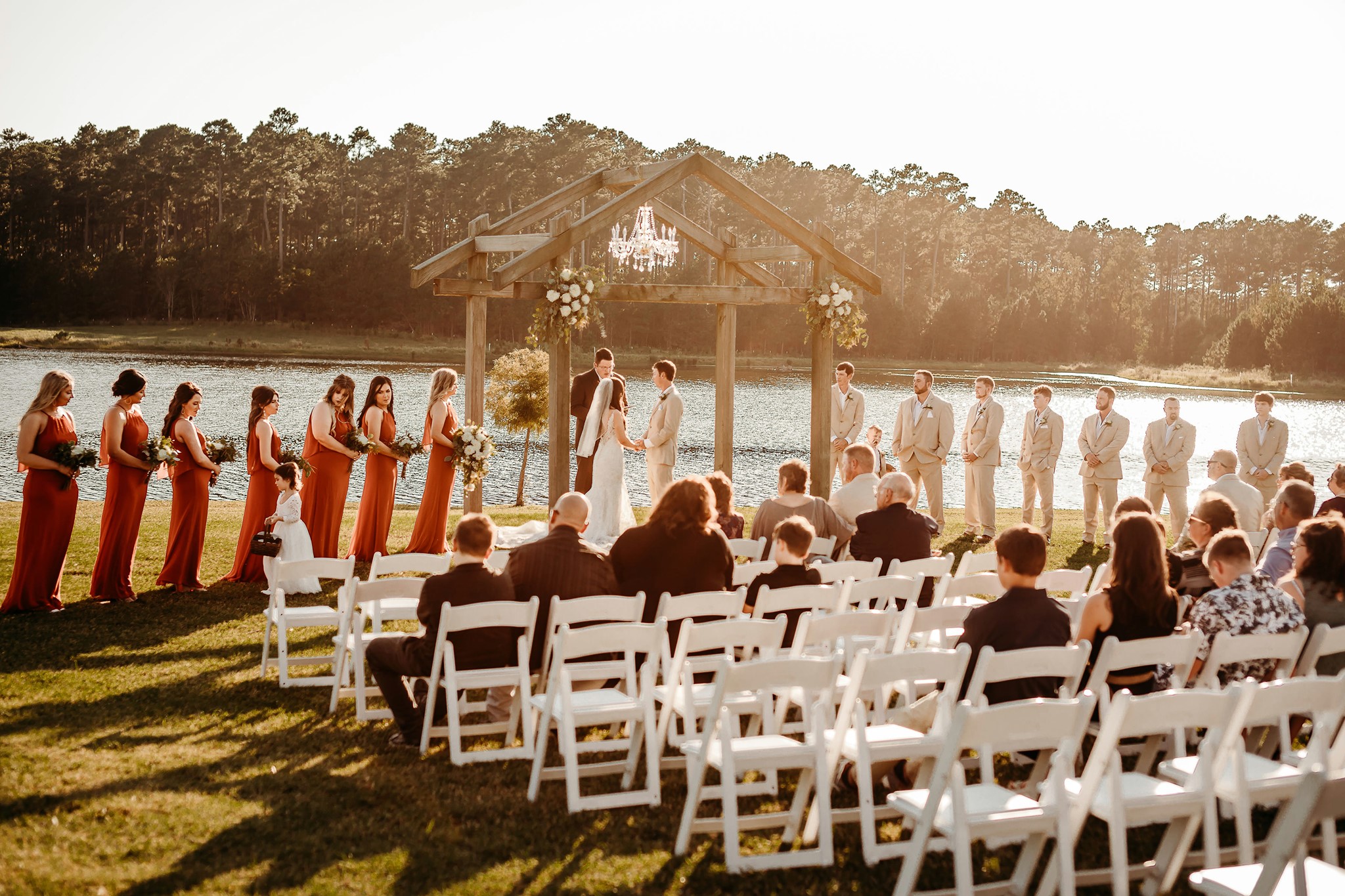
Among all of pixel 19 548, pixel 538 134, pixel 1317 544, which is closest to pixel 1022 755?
pixel 1317 544

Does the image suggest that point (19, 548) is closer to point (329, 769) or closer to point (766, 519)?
point (329, 769)

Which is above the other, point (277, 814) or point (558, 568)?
point (558, 568)

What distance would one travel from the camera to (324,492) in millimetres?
9883

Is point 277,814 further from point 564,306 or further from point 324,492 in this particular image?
point 564,306

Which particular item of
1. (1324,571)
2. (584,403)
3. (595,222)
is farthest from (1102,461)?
(1324,571)

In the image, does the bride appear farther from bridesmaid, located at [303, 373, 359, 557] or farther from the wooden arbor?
bridesmaid, located at [303, 373, 359, 557]

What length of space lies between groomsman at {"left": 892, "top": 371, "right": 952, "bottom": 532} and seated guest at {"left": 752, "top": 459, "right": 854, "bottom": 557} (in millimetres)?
4582

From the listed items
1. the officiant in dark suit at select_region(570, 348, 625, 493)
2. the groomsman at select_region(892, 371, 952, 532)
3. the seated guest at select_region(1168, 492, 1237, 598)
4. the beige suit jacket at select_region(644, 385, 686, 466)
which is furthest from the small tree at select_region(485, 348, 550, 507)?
the seated guest at select_region(1168, 492, 1237, 598)

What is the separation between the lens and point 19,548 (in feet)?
26.7

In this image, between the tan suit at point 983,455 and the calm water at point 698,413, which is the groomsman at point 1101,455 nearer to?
the tan suit at point 983,455

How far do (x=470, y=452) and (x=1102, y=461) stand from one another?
6857mm

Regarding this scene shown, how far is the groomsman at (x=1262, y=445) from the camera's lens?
1195 cm

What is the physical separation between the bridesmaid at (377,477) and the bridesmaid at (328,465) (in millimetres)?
218

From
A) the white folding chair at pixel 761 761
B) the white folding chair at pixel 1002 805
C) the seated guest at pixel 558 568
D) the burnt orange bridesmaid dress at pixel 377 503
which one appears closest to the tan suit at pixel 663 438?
the burnt orange bridesmaid dress at pixel 377 503
